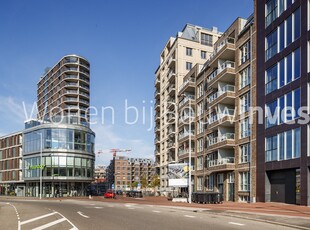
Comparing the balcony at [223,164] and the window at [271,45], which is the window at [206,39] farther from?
the window at [271,45]

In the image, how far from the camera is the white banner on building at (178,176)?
44938 mm

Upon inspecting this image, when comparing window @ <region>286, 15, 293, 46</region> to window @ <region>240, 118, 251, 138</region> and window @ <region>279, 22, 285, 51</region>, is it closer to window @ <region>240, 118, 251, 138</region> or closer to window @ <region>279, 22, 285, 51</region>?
window @ <region>279, 22, 285, 51</region>

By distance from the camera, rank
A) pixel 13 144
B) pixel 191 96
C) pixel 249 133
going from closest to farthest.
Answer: pixel 249 133, pixel 191 96, pixel 13 144

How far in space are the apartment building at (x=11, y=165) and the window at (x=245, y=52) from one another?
61.6m

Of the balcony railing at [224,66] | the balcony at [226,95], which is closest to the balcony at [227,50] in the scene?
the balcony railing at [224,66]

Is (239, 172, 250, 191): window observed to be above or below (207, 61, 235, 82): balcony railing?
below

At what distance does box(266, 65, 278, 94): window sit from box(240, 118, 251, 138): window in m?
5.62

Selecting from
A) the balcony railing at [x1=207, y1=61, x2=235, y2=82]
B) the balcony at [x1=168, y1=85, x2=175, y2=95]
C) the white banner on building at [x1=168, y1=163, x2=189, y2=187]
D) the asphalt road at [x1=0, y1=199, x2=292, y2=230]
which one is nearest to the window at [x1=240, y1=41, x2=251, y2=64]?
the balcony railing at [x1=207, y1=61, x2=235, y2=82]

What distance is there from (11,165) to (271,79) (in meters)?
74.2

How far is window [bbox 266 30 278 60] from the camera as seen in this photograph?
36950 millimetres

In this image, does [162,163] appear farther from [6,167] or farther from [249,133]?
[249,133]

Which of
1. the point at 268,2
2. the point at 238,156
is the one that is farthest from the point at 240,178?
the point at 268,2

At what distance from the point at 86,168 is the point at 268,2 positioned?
55804 millimetres

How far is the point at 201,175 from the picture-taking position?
57500mm
